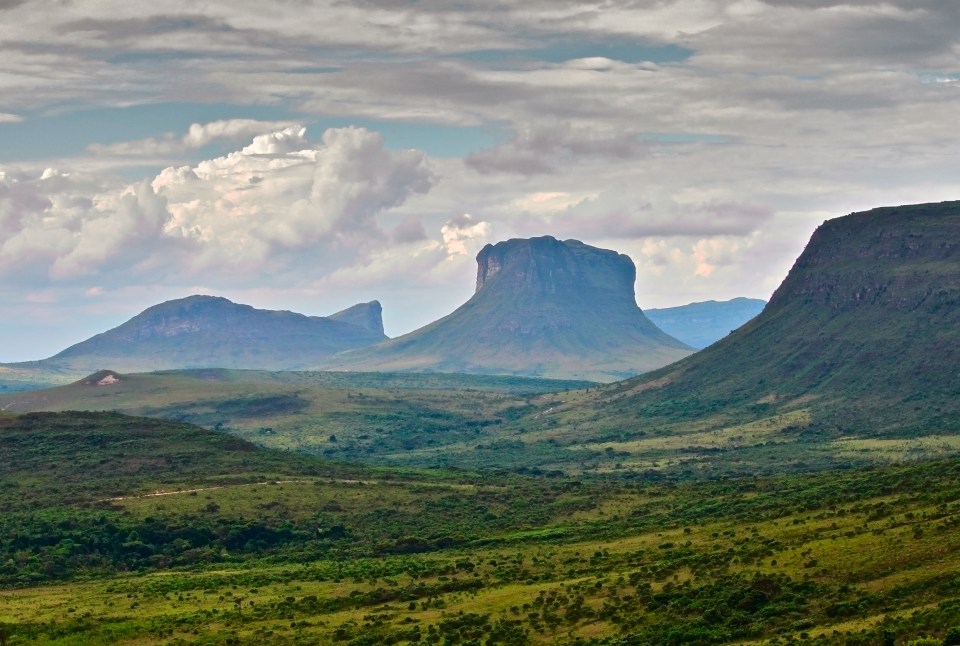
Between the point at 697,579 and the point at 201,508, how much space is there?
82677 millimetres

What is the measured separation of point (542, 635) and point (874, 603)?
865 inches

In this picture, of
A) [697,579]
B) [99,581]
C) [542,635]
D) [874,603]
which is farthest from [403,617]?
[99,581]

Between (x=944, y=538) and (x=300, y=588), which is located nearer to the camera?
(x=944, y=538)

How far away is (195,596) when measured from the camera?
121m

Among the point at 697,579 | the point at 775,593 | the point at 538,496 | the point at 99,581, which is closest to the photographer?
the point at 775,593

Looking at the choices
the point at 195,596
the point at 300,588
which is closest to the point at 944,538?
the point at 300,588

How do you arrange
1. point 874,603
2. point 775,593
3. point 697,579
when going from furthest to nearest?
1. point 697,579
2. point 775,593
3. point 874,603

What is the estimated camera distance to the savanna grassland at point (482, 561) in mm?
92875

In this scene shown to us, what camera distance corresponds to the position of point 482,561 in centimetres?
12975

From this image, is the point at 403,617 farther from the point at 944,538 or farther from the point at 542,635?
the point at 944,538

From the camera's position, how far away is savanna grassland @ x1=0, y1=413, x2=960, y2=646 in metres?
92.9

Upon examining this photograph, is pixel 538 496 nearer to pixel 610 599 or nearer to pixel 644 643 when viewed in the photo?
pixel 610 599

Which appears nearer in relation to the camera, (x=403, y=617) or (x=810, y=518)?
(x=403, y=617)

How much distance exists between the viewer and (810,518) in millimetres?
120562
